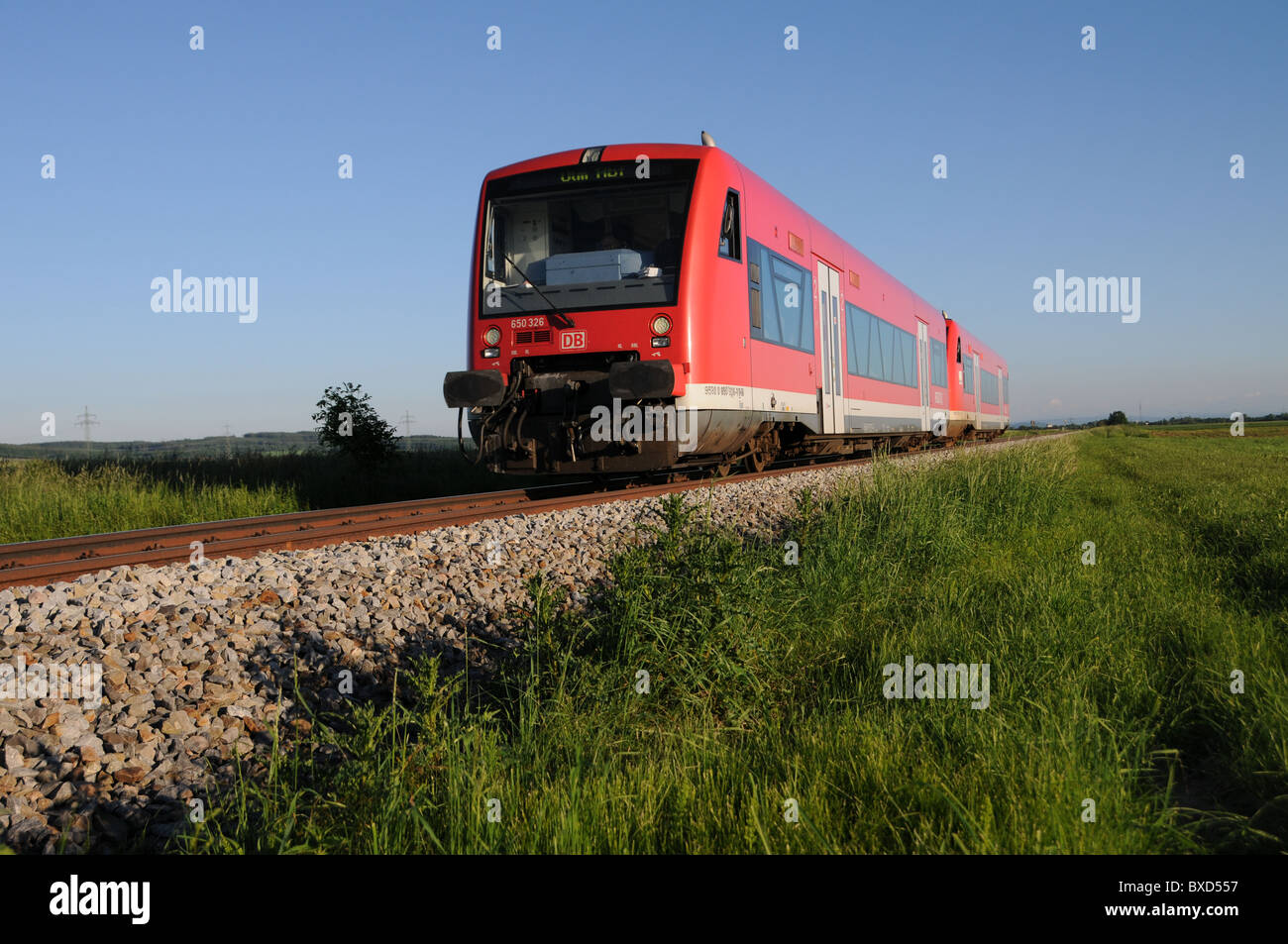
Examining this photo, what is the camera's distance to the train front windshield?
9.59m

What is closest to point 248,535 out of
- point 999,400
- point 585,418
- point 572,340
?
point 585,418

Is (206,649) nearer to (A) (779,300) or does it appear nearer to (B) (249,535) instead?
(B) (249,535)

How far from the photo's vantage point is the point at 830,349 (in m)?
13.9

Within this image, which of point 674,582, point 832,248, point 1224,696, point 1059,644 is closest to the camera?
point 1224,696

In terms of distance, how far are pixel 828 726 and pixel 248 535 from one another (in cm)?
614

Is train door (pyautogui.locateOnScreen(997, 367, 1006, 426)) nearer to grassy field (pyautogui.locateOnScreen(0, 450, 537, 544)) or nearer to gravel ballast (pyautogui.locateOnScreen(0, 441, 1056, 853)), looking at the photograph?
grassy field (pyautogui.locateOnScreen(0, 450, 537, 544))

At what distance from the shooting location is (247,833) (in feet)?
8.29

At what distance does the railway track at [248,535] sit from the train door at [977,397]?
1010 inches

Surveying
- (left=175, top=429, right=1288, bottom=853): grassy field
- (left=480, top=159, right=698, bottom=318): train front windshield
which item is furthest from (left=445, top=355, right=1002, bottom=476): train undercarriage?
(left=175, top=429, right=1288, bottom=853): grassy field

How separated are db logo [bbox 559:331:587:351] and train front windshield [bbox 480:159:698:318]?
292 mm
